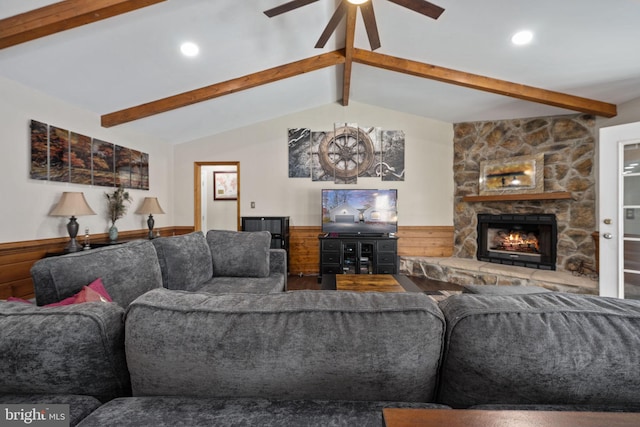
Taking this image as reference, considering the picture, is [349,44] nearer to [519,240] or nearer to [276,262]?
[276,262]

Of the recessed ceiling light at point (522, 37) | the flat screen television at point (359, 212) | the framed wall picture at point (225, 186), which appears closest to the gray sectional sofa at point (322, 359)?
the recessed ceiling light at point (522, 37)

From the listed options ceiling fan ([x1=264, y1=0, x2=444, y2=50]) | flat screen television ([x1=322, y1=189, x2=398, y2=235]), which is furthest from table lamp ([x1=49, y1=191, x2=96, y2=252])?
flat screen television ([x1=322, y1=189, x2=398, y2=235])

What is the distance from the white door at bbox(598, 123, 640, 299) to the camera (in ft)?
8.79

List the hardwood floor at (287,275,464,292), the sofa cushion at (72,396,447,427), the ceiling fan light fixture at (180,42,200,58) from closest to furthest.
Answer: the sofa cushion at (72,396,447,427), the ceiling fan light fixture at (180,42,200,58), the hardwood floor at (287,275,464,292)

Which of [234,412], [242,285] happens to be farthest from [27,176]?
[234,412]

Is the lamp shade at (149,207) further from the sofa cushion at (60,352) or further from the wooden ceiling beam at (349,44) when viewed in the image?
the sofa cushion at (60,352)

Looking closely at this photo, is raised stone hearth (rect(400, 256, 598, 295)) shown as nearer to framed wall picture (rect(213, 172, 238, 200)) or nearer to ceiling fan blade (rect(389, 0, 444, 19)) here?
ceiling fan blade (rect(389, 0, 444, 19))

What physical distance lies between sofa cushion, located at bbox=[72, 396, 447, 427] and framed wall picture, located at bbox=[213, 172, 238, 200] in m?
5.76

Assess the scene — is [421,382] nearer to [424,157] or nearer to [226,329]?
[226,329]

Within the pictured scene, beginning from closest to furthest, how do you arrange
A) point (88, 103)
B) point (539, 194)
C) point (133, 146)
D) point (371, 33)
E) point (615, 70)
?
point (371, 33)
point (615, 70)
point (88, 103)
point (539, 194)
point (133, 146)

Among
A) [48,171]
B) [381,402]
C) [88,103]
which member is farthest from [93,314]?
[88,103]

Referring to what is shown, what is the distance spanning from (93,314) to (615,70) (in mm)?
4482

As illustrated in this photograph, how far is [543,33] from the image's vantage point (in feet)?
8.09

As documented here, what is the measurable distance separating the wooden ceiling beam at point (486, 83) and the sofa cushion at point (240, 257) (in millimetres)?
2572
